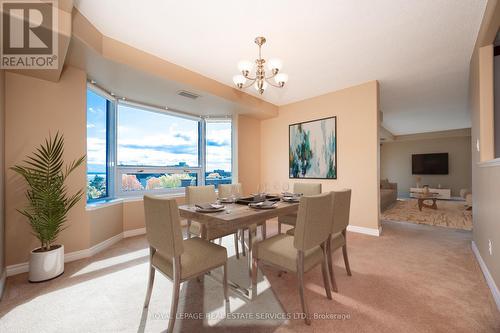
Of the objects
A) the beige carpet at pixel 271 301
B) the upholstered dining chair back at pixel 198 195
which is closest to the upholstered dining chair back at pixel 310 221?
the beige carpet at pixel 271 301

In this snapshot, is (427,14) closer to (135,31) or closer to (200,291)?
(135,31)

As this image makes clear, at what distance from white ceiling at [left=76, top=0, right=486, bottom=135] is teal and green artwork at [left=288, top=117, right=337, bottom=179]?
931 mm

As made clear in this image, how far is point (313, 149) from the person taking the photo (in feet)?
14.7

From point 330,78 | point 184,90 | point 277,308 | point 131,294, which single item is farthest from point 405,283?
point 184,90

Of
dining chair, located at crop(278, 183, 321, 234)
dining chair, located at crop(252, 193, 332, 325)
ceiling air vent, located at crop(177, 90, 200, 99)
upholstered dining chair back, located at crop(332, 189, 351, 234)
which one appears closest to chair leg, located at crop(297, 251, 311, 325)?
dining chair, located at crop(252, 193, 332, 325)

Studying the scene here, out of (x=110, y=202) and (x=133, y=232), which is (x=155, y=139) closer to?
(x=110, y=202)

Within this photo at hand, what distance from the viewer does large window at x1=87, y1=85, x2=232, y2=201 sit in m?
3.41

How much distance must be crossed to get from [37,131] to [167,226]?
7.42 feet

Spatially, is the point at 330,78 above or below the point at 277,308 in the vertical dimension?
above

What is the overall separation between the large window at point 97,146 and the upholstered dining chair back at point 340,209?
Result: 11.2ft

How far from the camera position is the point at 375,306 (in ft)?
5.68

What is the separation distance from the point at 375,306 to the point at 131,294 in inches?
84.8

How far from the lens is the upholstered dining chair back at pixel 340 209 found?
1956mm

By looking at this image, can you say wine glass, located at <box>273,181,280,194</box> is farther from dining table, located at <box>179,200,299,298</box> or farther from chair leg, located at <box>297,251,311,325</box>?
chair leg, located at <box>297,251,311,325</box>
